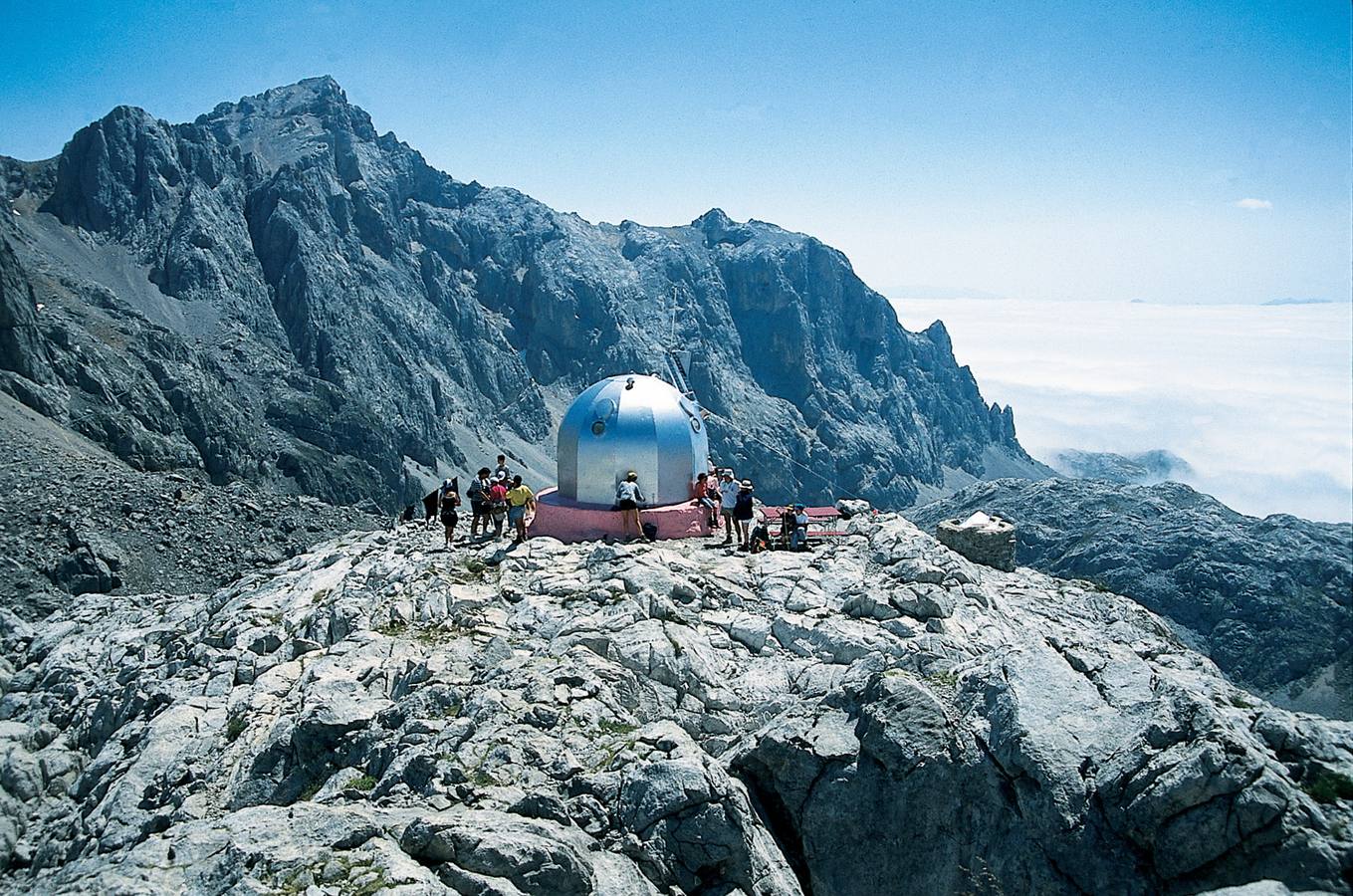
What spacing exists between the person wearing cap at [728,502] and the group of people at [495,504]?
5.41m

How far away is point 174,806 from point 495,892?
9076mm

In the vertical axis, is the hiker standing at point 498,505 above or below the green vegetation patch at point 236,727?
above

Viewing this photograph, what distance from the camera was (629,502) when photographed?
84.2 ft

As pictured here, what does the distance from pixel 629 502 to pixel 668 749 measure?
12.3m

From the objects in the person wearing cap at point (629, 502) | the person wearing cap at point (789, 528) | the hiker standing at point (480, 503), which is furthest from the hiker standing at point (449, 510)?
the person wearing cap at point (789, 528)

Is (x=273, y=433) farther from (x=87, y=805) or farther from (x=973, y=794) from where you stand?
(x=973, y=794)

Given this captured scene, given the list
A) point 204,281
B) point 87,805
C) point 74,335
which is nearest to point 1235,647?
point 87,805

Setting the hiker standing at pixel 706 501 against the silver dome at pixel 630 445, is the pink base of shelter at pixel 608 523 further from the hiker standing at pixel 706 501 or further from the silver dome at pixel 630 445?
the silver dome at pixel 630 445

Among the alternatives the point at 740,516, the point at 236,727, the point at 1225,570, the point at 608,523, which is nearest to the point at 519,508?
the point at 608,523

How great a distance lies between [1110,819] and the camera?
1284 cm

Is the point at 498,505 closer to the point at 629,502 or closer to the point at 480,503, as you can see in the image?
the point at 480,503

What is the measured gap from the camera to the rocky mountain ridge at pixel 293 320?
105188 mm

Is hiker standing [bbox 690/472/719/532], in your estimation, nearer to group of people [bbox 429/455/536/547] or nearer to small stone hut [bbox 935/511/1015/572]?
group of people [bbox 429/455/536/547]

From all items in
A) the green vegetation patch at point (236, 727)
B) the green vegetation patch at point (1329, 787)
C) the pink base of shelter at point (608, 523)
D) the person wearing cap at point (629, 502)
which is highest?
the person wearing cap at point (629, 502)
